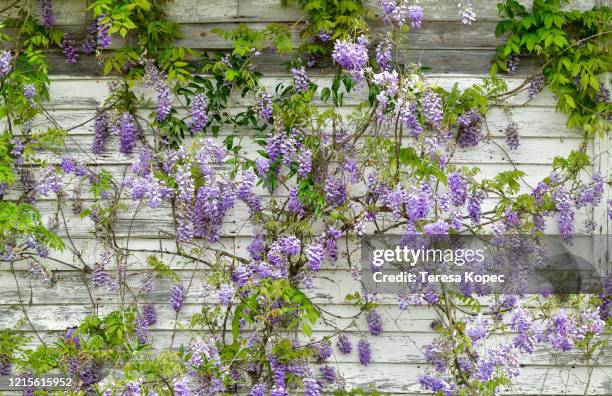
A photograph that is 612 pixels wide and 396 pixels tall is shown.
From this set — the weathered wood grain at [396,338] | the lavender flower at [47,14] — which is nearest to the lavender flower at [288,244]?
the weathered wood grain at [396,338]

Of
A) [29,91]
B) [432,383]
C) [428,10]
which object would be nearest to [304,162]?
[428,10]

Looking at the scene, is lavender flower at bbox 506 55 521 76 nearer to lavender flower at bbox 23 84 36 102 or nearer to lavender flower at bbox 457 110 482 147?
lavender flower at bbox 457 110 482 147

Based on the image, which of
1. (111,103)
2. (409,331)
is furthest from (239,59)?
(409,331)

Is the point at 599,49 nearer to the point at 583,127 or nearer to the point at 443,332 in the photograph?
the point at 583,127

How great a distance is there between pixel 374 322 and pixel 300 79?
3.74ft

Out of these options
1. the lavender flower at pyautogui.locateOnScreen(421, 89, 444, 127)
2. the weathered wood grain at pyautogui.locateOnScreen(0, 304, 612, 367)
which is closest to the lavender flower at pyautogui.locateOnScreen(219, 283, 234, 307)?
the weathered wood grain at pyautogui.locateOnScreen(0, 304, 612, 367)

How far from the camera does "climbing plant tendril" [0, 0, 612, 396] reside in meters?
3.66

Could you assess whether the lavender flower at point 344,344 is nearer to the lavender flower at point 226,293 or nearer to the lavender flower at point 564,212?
the lavender flower at point 226,293

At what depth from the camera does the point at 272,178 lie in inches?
150

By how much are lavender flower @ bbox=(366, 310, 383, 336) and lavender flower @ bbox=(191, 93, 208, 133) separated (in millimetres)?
1133

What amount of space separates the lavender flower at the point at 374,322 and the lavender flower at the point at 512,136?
3.23ft

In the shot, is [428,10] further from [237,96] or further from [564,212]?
[564,212]

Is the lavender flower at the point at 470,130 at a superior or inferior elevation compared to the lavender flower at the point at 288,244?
superior

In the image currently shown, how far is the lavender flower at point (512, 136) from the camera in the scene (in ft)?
12.9
